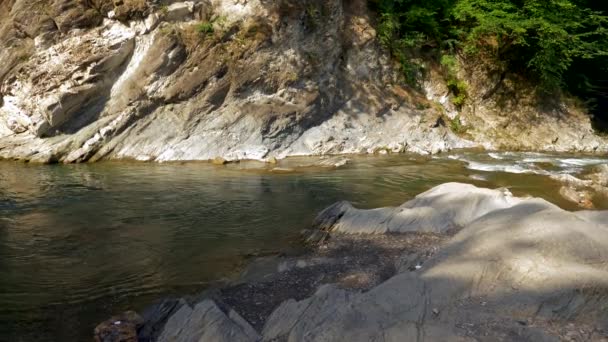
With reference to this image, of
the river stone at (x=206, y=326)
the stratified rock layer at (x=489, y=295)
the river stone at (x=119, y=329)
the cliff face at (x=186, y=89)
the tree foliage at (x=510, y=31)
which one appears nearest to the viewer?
the stratified rock layer at (x=489, y=295)

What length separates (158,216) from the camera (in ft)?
32.4

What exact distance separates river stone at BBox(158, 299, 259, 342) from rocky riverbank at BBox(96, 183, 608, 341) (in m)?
0.01

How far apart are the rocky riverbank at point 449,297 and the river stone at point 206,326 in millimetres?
12

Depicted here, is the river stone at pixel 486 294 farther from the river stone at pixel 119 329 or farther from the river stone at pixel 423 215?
the river stone at pixel 423 215

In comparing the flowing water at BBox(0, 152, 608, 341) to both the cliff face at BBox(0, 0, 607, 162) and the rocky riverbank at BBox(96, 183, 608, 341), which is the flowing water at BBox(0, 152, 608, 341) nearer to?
the rocky riverbank at BBox(96, 183, 608, 341)

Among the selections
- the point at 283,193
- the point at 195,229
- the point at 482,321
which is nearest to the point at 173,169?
the point at 283,193

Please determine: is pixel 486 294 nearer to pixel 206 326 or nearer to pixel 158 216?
pixel 206 326

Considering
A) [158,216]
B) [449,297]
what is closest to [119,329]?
[449,297]

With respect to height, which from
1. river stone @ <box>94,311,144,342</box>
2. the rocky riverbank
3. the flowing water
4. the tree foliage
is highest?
the tree foliage

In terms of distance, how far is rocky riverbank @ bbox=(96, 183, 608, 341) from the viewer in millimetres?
3949

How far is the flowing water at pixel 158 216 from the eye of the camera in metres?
5.88

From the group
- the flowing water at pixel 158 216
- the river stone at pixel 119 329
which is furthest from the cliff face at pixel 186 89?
the river stone at pixel 119 329

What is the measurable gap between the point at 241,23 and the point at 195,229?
13.7 metres

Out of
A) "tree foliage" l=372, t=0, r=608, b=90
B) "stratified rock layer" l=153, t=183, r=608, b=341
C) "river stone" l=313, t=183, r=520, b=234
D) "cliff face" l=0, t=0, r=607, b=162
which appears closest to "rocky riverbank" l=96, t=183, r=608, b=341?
"stratified rock layer" l=153, t=183, r=608, b=341
